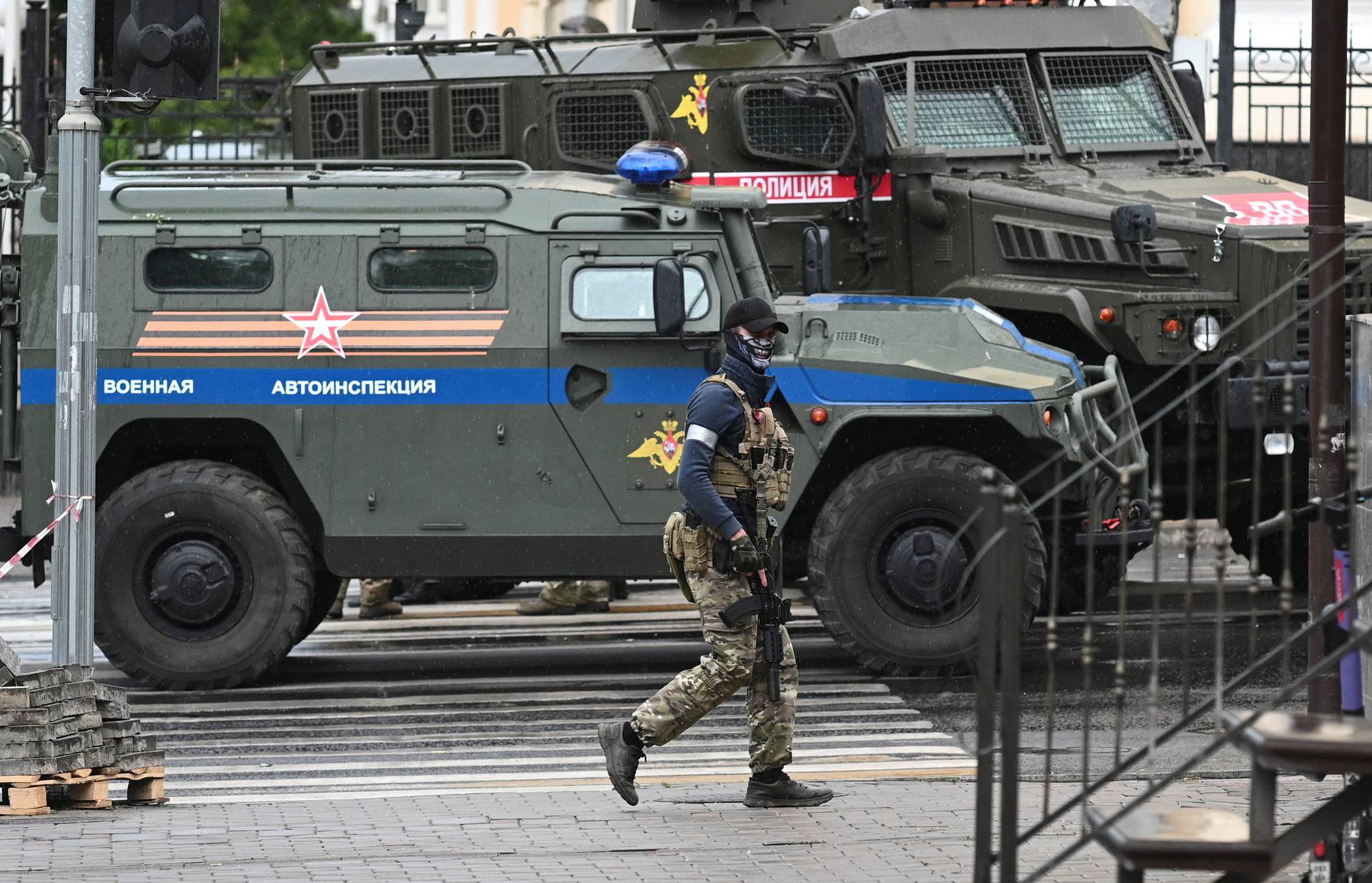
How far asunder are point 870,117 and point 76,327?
18.8 feet

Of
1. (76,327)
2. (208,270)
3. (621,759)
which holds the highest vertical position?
(208,270)

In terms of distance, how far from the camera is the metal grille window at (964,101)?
1384 centimetres

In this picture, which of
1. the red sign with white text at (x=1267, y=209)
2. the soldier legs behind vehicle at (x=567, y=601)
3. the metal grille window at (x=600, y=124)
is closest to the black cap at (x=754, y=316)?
the red sign with white text at (x=1267, y=209)

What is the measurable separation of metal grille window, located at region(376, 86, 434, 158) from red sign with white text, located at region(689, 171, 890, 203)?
2462mm

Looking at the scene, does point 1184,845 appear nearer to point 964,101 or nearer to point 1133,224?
point 1133,224

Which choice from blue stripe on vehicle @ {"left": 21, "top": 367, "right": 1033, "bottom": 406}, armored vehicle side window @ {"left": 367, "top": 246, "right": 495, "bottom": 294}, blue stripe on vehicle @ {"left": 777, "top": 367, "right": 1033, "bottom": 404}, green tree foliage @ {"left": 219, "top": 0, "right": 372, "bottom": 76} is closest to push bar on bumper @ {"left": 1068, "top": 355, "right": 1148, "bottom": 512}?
blue stripe on vehicle @ {"left": 777, "top": 367, "right": 1033, "bottom": 404}

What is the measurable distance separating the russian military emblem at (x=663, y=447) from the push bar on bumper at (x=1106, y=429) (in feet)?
6.57

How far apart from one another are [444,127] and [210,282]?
3807mm

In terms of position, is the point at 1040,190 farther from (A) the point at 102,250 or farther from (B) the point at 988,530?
(B) the point at 988,530

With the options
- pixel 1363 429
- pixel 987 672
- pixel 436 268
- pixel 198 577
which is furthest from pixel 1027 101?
pixel 987 672

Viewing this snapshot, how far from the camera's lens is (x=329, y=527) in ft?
37.8

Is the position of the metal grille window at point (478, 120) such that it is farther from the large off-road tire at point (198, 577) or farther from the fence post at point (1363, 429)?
the fence post at point (1363, 429)

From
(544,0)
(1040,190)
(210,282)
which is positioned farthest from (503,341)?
(544,0)

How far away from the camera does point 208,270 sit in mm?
11516
